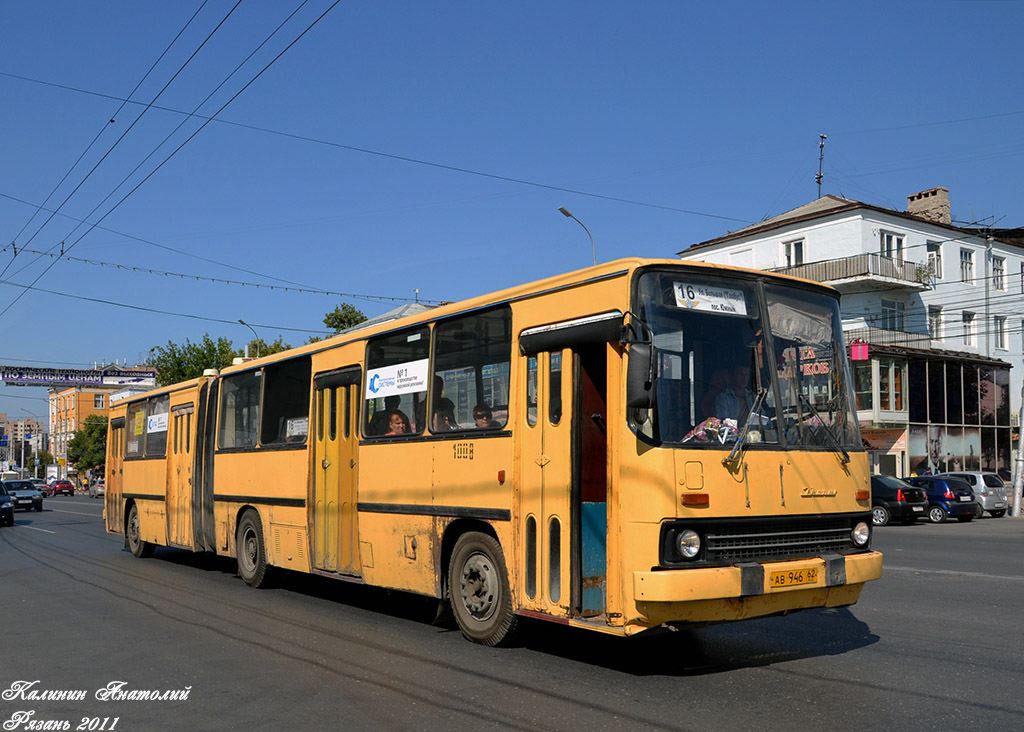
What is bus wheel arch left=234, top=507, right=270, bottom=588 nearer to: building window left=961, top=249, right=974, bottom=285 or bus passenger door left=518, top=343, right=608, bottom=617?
bus passenger door left=518, top=343, right=608, bottom=617

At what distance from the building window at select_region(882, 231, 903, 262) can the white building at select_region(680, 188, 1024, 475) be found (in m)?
0.05

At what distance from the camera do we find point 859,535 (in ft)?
26.0

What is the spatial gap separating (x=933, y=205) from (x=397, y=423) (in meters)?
48.7

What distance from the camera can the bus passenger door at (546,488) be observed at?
7691 millimetres

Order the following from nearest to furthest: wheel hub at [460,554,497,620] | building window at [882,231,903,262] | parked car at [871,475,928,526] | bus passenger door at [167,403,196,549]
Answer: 1. wheel hub at [460,554,497,620]
2. bus passenger door at [167,403,196,549]
3. parked car at [871,475,928,526]
4. building window at [882,231,903,262]

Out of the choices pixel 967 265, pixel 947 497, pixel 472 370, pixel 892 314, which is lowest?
pixel 947 497

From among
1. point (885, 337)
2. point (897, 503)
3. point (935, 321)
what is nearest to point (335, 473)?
point (897, 503)

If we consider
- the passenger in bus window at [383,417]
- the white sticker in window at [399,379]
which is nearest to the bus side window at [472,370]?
the white sticker in window at [399,379]

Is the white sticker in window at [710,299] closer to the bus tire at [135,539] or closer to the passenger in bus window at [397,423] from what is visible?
the passenger in bus window at [397,423]

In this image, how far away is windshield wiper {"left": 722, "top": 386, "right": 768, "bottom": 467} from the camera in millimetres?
7117

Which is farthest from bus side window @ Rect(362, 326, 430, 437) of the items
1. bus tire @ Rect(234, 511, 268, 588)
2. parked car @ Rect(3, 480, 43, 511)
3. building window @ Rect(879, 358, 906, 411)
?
parked car @ Rect(3, 480, 43, 511)

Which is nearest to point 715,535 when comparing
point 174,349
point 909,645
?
point 909,645

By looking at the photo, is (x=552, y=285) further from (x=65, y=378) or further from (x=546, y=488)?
(x=65, y=378)

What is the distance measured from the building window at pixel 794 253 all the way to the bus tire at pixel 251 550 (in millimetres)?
39267
